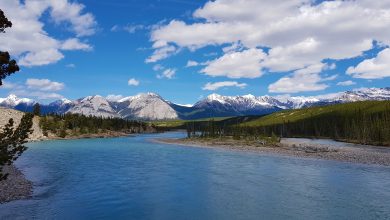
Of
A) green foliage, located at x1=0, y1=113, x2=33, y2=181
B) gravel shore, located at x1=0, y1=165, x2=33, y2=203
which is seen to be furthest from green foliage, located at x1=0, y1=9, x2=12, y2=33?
gravel shore, located at x1=0, y1=165, x2=33, y2=203

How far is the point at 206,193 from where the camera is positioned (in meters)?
47.0

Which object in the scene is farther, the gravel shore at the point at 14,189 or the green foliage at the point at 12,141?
the gravel shore at the point at 14,189

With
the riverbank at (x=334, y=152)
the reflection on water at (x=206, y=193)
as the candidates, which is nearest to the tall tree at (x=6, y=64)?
the reflection on water at (x=206, y=193)

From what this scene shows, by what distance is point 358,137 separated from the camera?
616 ft

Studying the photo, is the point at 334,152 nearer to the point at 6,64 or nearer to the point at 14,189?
the point at 14,189

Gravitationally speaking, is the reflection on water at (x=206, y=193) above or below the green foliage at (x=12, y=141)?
below

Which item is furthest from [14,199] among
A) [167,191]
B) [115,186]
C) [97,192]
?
[167,191]

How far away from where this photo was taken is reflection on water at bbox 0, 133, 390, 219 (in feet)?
119

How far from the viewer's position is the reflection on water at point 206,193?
119 ft

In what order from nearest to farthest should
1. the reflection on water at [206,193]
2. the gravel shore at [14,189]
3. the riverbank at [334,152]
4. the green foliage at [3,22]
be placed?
the green foliage at [3,22]
the reflection on water at [206,193]
the gravel shore at [14,189]
the riverbank at [334,152]

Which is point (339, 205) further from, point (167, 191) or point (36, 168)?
point (36, 168)

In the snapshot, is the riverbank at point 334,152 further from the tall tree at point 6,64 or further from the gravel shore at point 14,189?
the tall tree at point 6,64

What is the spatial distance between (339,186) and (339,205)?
12.5 metres

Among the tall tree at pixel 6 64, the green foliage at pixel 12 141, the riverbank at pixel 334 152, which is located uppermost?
the tall tree at pixel 6 64
